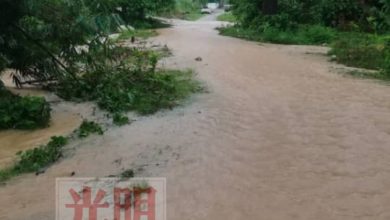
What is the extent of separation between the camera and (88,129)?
A: 7.84 m

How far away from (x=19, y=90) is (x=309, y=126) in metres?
5.95

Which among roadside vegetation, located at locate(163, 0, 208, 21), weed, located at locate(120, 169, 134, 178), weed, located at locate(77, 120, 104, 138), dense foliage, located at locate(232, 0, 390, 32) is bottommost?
roadside vegetation, located at locate(163, 0, 208, 21)

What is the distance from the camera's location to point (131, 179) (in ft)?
18.9

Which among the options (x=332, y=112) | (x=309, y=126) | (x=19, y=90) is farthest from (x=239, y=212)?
(x=19, y=90)

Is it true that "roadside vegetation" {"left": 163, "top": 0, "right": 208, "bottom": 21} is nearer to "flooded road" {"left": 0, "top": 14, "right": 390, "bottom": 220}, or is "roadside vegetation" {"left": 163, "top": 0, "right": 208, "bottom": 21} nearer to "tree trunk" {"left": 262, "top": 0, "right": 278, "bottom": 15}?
"tree trunk" {"left": 262, "top": 0, "right": 278, "bottom": 15}

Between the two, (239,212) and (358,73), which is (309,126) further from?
(358,73)

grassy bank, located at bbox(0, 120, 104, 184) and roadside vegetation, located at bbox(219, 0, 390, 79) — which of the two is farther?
roadside vegetation, located at bbox(219, 0, 390, 79)

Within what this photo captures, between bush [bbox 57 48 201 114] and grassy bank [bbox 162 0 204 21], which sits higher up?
bush [bbox 57 48 201 114]

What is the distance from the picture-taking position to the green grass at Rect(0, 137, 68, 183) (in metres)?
6.29

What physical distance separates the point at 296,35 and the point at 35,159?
15693 mm

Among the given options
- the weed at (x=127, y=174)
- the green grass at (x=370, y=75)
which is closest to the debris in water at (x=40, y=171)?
the weed at (x=127, y=174)

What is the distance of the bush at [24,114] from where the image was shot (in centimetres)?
813

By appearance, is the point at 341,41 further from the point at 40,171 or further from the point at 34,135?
the point at 40,171

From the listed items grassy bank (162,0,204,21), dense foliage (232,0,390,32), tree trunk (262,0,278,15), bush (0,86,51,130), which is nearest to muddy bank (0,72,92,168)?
bush (0,86,51,130)
